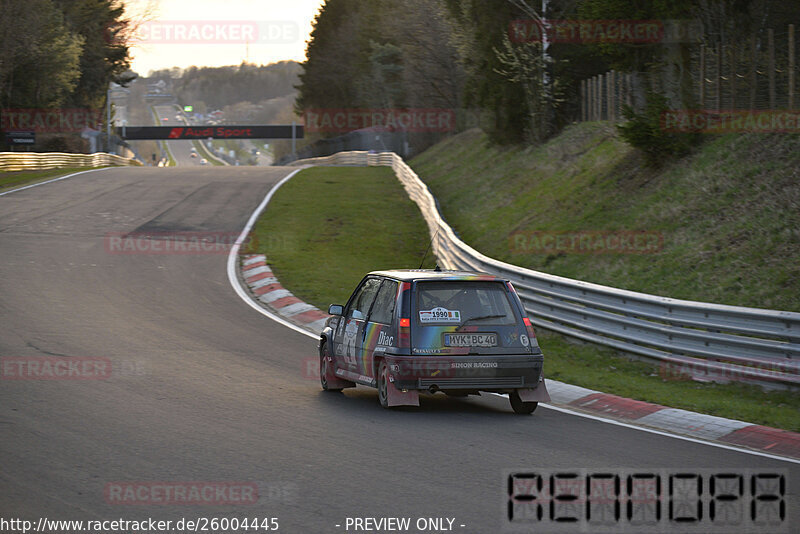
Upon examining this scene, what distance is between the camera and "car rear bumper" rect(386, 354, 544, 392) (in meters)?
9.24

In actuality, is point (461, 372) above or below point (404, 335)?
below

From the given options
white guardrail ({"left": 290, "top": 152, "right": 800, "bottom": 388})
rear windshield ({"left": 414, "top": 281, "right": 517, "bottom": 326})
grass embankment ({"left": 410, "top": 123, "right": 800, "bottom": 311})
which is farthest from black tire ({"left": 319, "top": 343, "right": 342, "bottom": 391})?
grass embankment ({"left": 410, "top": 123, "right": 800, "bottom": 311})

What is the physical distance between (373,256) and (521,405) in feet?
48.1

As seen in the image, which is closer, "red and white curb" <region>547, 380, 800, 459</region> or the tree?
"red and white curb" <region>547, 380, 800, 459</region>

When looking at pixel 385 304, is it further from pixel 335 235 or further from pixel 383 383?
pixel 335 235

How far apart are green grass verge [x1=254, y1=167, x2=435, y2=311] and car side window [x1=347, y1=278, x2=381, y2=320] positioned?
254 inches

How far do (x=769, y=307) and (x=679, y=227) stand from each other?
4.54 metres

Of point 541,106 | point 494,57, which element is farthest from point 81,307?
point 494,57


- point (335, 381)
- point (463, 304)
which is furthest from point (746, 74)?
point (335, 381)

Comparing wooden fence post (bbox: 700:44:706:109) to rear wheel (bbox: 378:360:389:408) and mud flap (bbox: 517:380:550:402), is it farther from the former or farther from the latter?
rear wheel (bbox: 378:360:389:408)

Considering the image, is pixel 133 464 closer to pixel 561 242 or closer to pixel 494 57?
pixel 561 242

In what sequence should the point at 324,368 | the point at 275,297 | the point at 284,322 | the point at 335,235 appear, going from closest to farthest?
the point at 324,368 → the point at 284,322 → the point at 275,297 → the point at 335,235

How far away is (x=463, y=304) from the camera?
9555 mm

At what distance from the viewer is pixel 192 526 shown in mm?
5602
